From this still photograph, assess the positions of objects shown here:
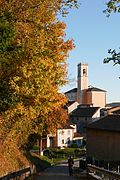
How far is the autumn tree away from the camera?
2348cm

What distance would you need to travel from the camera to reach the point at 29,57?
23844 millimetres

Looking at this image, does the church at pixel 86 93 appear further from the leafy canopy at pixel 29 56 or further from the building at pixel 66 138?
the leafy canopy at pixel 29 56

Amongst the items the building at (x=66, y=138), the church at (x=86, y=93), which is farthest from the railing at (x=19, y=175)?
the church at (x=86, y=93)

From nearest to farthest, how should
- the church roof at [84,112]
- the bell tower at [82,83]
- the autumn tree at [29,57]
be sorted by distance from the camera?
the autumn tree at [29,57], the church roof at [84,112], the bell tower at [82,83]

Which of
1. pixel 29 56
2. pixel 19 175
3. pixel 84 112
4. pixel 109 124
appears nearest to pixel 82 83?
pixel 84 112

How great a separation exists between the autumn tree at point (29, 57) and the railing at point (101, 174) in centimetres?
444

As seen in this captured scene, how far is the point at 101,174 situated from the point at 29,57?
760 cm

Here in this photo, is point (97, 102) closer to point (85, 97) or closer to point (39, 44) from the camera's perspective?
point (85, 97)

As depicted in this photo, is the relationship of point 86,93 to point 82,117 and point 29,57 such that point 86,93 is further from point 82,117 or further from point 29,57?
point 29,57

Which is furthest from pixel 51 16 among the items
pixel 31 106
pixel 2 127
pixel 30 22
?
pixel 2 127

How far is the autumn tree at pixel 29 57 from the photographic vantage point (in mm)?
23484

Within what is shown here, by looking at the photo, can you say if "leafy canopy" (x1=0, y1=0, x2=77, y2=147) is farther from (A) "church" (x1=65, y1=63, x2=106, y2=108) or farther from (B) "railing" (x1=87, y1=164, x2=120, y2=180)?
(A) "church" (x1=65, y1=63, x2=106, y2=108)

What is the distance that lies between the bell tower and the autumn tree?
143m

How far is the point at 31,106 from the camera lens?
2428 cm
